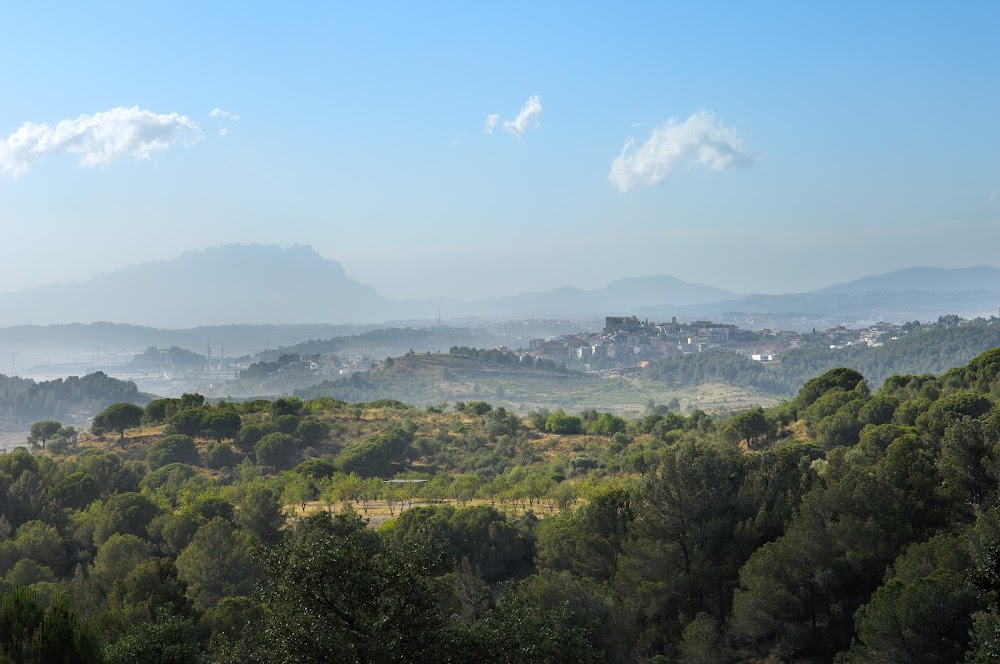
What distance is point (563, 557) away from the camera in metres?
20.5

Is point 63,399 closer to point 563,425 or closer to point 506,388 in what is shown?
point 506,388

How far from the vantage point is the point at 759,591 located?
15773 mm

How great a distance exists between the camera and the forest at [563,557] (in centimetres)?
917

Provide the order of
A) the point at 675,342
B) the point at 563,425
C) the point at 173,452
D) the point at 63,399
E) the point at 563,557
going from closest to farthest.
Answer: the point at 563,557 → the point at 173,452 → the point at 563,425 → the point at 63,399 → the point at 675,342

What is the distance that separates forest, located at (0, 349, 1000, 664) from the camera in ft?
30.1

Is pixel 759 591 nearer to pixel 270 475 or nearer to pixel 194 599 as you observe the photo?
pixel 194 599

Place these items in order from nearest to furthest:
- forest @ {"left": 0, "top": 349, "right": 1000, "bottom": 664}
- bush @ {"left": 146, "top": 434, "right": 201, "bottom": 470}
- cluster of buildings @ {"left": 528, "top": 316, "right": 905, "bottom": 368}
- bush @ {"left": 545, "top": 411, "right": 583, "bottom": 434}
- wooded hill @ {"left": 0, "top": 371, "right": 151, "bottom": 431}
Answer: forest @ {"left": 0, "top": 349, "right": 1000, "bottom": 664} < bush @ {"left": 146, "top": 434, "right": 201, "bottom": 470} < bush @ {"left": 545, "top": 411, "right": 583, "bottom": 434} < wooded hill @ {"left": 0, "top": 371, "right": 151, "bottom": 431} < cluster of buildings @ {"left": 528, "top": 316, "right": 905, "bottom": 368}

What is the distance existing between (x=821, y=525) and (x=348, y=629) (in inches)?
449

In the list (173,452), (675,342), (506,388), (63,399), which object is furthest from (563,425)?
(675,342)

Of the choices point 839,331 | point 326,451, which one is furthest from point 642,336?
point 326,451

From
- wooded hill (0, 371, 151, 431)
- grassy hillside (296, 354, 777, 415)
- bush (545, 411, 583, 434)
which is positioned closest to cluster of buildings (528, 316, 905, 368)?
grassy hillside (296, 354, 777, 415)

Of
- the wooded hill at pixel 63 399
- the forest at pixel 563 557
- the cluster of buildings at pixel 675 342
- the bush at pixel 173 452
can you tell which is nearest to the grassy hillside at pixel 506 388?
the wooded hill at pixel 63 399

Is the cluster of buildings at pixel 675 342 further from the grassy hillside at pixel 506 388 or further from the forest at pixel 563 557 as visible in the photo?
the forest at pixel 563 557

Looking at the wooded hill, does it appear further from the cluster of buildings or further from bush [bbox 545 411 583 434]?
the cluster of buildings
